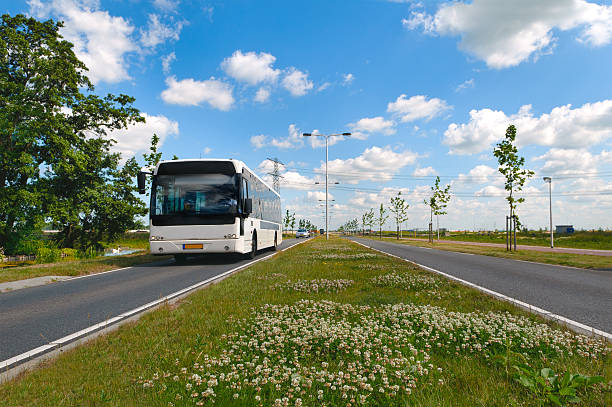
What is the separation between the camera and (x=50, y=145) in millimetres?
24500

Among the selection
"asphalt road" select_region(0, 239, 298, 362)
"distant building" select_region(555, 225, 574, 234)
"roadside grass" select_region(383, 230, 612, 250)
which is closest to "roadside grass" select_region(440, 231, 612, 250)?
"roadside grass" select_region(383, 230, 612, 250)

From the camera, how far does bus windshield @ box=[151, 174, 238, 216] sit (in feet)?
46.5

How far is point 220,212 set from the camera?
566 inches

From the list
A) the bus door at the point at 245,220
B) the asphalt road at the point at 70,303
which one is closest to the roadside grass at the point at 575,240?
the bus door at the point at 245,220

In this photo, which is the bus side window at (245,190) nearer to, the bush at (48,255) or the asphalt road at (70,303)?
the asphalt road at (70,303)

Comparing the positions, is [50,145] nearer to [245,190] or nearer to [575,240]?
[245,190]

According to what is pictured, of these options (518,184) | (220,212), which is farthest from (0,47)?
(518,184)

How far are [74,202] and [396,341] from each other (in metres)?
27.3

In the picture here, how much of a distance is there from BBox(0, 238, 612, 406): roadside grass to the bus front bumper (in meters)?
8.43

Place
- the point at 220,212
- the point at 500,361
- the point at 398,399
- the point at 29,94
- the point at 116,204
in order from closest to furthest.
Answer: the point at 398,399 → the point at 500,361 → the point at 220,212 → the point at 29,94 → the point at 116,204

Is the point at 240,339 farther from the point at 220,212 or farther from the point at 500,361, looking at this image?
the point at 220,212

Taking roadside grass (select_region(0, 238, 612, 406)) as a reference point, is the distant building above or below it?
below

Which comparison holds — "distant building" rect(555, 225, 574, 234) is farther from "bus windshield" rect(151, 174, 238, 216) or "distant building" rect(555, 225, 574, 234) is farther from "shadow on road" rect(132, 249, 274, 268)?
"bus windshield" rect(151, 174, 238, 216)

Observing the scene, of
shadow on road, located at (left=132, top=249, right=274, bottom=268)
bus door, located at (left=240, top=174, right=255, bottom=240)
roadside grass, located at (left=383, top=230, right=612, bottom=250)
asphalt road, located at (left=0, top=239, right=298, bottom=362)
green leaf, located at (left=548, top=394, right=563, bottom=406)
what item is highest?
bus door, located at (left=240, top=174, right=255, bottom=240)
